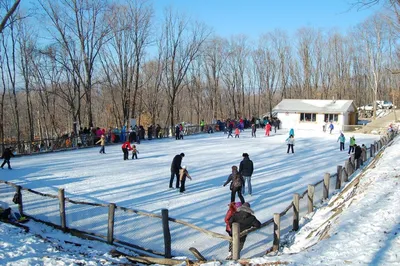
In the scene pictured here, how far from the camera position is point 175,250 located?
7.23 m

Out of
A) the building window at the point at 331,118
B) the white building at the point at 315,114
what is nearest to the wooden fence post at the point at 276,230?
the white building at the point at 315,114

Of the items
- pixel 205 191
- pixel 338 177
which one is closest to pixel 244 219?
pixel 205 191

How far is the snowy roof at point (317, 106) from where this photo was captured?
131 ft

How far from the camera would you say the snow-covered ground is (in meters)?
5.93

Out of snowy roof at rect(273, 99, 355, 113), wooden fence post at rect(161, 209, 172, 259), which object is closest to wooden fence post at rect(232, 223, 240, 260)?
wooden fence post at rect(161, 209, 172, 259)

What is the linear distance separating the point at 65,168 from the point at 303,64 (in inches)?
2224

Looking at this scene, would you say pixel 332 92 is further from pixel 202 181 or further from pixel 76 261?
pixel 76 261

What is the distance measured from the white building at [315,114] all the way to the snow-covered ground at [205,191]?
1717 centimetres

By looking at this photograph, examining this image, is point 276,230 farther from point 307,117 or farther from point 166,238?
point 307,117

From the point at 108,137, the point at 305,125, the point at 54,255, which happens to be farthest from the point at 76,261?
the point at 305,125

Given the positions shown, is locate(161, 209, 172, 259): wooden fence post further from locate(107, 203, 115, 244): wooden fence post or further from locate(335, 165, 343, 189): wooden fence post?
locate(335, 165, 343, 189): wooden fence post

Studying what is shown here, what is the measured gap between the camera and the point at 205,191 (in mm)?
11680

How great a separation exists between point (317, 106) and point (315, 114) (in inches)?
49.5

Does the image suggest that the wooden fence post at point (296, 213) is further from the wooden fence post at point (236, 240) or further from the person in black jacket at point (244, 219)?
the wooden fence post at point (236, 240)
